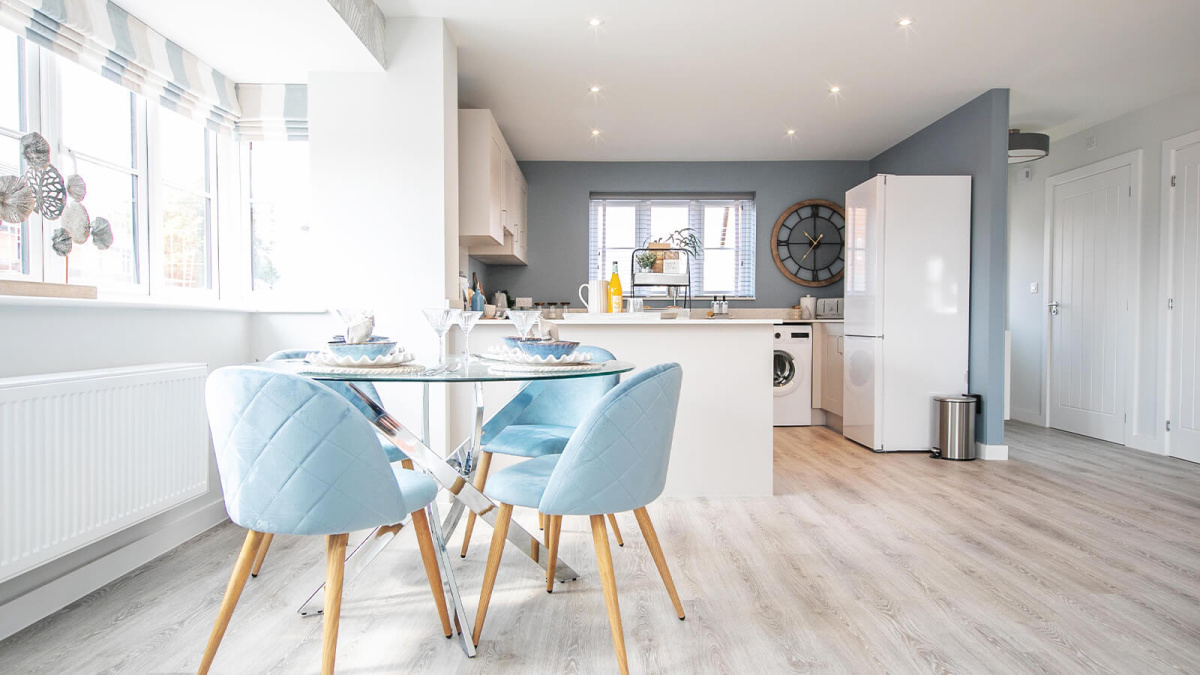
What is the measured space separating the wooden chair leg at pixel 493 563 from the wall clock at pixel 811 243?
474cm

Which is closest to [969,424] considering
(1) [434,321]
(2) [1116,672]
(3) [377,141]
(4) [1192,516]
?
(4) [1192,516]

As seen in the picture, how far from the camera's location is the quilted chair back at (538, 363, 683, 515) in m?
1.48

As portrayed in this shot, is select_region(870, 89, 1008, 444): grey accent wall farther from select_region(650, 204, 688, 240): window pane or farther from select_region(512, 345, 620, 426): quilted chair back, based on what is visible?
select_region(512, 345, 620, 426): quilted chair back

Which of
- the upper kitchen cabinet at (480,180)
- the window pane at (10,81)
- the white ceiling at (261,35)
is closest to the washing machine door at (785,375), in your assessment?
the upper kitchen cabinet at (480,180)

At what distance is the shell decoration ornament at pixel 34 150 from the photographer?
6.00 feet

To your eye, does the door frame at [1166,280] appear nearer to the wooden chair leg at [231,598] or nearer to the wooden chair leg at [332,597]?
the wooden chair leg at [332,597]

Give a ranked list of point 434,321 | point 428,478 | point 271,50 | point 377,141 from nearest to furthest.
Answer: point 428,478
point 434,321
point 271,50
point 377,141

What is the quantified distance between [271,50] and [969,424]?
4.47 m

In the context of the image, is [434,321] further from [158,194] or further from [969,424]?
[969,424]

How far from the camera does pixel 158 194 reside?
2.57m

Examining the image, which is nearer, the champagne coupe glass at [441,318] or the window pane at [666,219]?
the champagne coupe glass at [441,318]

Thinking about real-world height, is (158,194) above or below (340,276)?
above

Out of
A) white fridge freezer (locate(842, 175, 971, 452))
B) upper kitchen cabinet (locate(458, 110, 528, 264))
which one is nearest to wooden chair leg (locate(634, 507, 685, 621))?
upper kitchen cabinet (locate(458, 110, 528, 264))

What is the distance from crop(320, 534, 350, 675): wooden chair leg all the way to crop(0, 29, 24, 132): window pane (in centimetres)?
174
